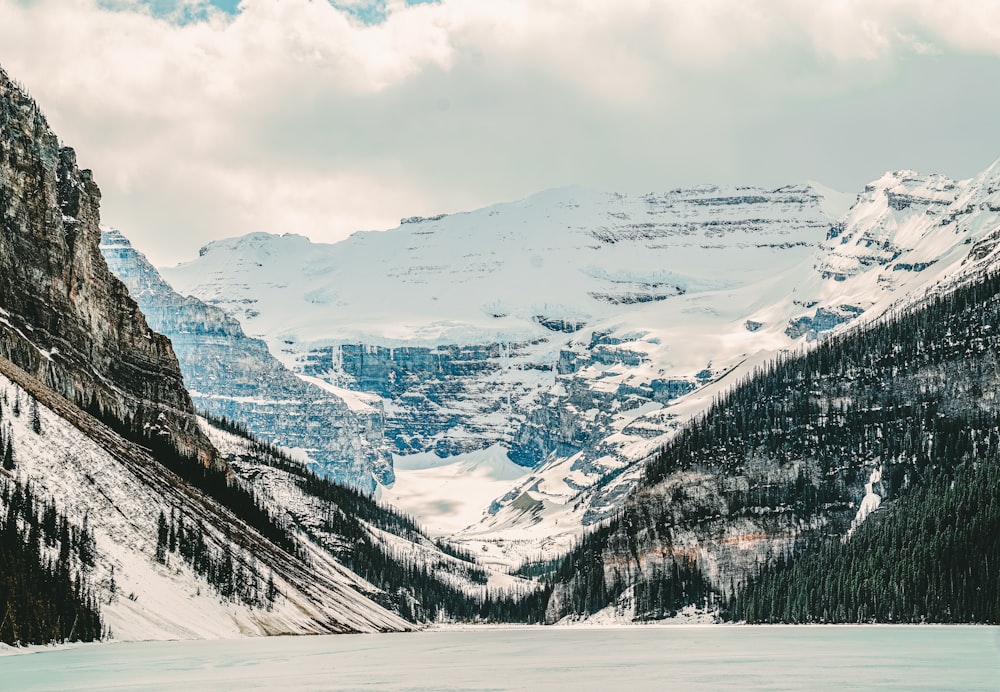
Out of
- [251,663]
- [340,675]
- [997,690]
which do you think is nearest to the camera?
[997,690]

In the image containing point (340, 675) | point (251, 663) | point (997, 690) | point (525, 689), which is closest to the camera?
point (997, 690)

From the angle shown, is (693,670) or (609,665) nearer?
(693,670)

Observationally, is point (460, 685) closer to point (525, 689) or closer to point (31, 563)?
point (525, 689)

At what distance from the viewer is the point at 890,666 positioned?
17788 centimetres

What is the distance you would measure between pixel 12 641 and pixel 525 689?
2244 inches

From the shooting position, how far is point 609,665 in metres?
197

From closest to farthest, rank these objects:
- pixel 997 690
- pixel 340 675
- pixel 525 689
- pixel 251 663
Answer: pixel 997 690 < pixel 525 689 < pixel 340 675 < pixel 251 663

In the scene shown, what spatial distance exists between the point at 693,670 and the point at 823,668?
1372 cm

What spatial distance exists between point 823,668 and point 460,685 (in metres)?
41.2

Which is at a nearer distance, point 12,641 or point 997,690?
point 997,690

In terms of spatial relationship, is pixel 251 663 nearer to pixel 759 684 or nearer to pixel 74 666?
pixel 74 666

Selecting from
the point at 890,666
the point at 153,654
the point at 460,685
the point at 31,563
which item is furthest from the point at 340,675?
the point at 890,666

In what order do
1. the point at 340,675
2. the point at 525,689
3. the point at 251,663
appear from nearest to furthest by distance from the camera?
the point at 525,689, the point at 340,675, the point at 251,663

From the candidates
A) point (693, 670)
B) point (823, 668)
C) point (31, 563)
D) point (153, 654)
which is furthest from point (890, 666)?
point (31, 563)
